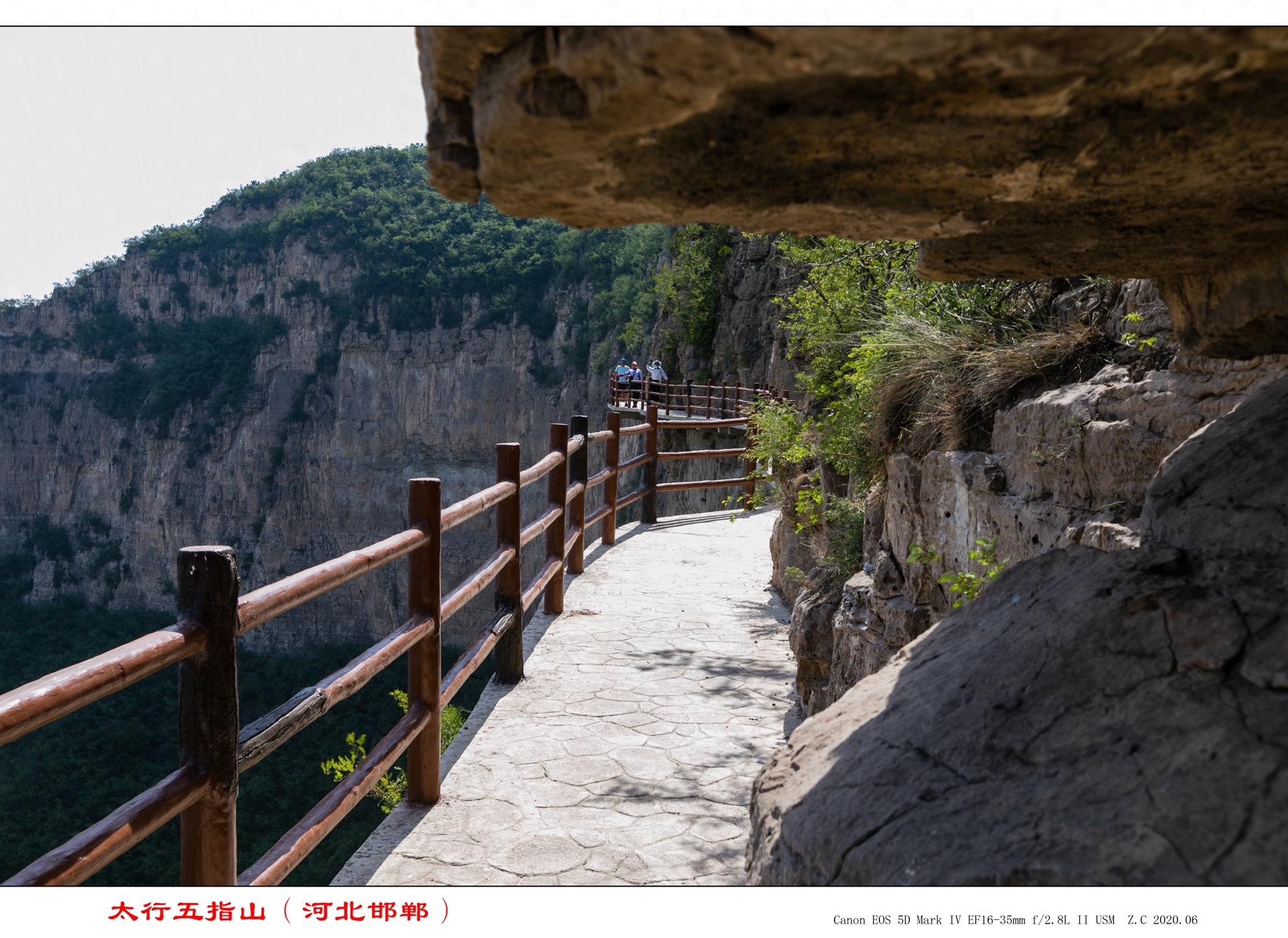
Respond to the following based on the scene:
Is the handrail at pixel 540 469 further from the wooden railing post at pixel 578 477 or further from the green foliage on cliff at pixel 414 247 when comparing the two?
the green foliage on cliff at pixel 414 247

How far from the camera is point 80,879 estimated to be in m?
1.76

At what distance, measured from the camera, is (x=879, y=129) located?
48.8 inches

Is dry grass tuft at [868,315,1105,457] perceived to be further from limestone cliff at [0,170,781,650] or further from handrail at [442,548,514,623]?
limestone cliff at [0,170,781,650]

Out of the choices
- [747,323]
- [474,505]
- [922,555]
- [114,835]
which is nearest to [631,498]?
[474,505]

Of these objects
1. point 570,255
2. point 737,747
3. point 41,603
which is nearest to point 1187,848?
point 737,747

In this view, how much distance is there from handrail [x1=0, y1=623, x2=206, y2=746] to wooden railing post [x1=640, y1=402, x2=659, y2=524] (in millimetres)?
8293

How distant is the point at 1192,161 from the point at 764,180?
637mm

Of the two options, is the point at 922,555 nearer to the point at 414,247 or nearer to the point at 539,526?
the point at 539,526

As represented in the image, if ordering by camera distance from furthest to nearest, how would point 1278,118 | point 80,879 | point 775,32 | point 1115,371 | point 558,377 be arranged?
1. point 558,377
2. point 1115,371
3. point 80,879
4. point 1278,118
5. point 775,32

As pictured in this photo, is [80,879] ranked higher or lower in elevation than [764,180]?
lower

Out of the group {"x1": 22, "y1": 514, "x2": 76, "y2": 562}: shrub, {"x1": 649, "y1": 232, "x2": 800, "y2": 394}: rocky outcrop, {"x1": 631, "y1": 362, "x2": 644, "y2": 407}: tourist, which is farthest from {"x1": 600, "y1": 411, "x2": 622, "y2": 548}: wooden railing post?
{"x1": 22, "y1": 514, "x2": 76, "y2": 562}: shrub

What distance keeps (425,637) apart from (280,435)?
55227 mm

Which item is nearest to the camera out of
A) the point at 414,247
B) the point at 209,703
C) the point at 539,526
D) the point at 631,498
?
the point at 209,703

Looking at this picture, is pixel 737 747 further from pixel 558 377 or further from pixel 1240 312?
pixel 558 377
